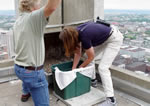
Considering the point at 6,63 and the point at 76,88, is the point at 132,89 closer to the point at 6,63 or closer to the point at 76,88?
the point at 76,88

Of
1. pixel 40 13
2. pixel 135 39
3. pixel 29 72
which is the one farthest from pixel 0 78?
pixel 135 39

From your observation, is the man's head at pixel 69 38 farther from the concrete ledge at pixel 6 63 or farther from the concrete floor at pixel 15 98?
the concrete ledge at pixel 6 63

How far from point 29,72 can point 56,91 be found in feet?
3.47

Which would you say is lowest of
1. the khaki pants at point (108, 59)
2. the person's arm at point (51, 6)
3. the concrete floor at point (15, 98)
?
the concrete floor at point (15, 98)

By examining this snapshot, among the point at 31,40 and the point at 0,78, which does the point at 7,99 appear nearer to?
the point at 0,78

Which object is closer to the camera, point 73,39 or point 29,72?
point 29,72

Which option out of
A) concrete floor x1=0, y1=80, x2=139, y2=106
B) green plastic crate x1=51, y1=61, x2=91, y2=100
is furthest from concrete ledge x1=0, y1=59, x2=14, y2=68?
green plastic crate x1=51, y1=61, x2=91, y2=100

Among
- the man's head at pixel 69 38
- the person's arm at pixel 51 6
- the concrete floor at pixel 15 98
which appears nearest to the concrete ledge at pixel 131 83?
the concrete floor at pixel 15 98

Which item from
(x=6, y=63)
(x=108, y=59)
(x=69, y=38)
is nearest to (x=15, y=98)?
(x=6, y=63)

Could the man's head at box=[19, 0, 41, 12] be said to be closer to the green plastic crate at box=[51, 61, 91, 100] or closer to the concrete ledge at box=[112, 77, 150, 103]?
the green plastic crate at box=[51, 61, 91, 100]

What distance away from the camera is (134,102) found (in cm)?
271

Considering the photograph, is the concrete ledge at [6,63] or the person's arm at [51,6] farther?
the concrete ledge at [6,63]

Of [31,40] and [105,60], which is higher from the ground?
[31,40]

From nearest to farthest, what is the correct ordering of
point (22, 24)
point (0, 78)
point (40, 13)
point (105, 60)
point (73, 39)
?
point (40, 13) < point (22, 24) < point (73, 39) < point (105, 60) < point (0, 78)
